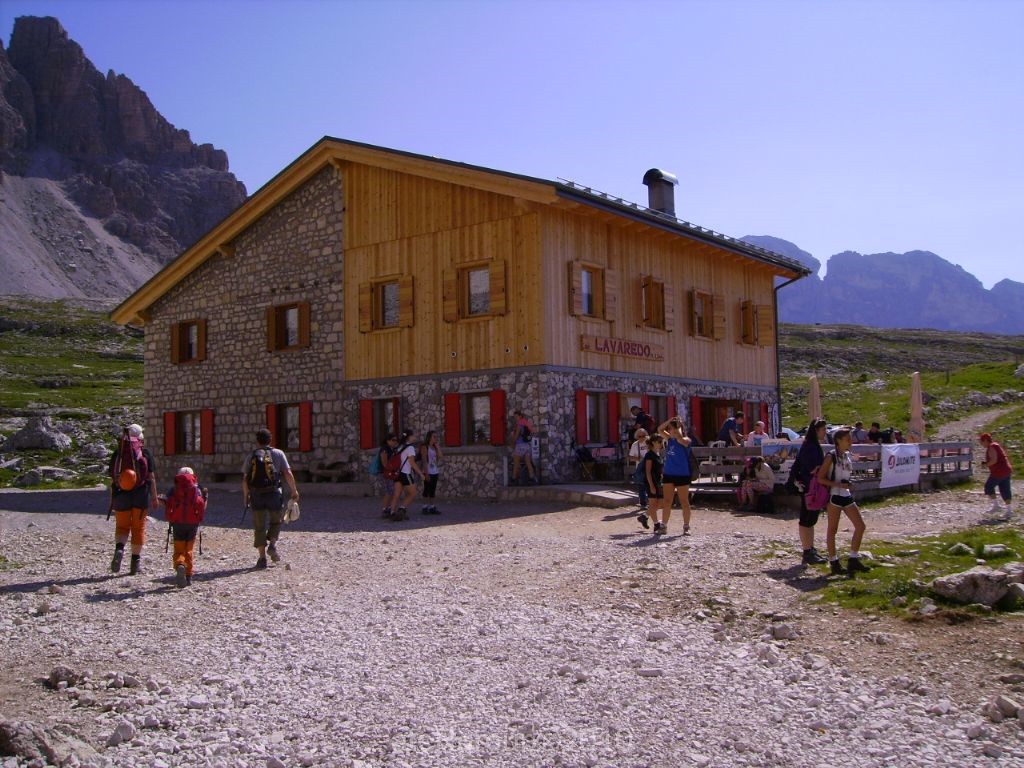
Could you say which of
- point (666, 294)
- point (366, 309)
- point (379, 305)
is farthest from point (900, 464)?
point (366, 309)

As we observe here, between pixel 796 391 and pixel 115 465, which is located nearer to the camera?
pixel 115 465

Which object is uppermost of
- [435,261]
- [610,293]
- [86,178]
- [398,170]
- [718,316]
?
[86,178]

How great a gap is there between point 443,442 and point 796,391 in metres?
34.1

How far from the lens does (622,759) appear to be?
511 cm

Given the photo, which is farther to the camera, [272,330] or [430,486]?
[272,330]

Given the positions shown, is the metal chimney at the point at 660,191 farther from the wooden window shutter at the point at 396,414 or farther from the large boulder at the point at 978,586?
the large boulder at the point at 978,586

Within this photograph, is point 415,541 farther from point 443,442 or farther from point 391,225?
point 391,225

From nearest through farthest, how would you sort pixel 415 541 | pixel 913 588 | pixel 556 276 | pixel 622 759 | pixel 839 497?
1. pixel 622 759
2. pixel 913 588
3. pixel 839 497
4. pixel 415 541
5. pixel 556 276

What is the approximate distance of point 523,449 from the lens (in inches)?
778

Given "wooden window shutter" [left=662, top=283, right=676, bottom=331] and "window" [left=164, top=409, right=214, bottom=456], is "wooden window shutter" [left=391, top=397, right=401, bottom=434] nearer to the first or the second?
"wooden window shutter" [left=662, top=283, right=676, bottom=331]

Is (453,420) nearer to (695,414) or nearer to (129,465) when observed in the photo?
(695,414)

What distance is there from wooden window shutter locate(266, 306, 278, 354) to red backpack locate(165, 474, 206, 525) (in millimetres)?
15910

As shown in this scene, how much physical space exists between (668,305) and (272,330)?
1076 centimetres

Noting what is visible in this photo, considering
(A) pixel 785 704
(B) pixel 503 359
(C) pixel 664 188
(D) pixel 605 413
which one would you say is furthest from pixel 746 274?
(A) pixel 785 704
